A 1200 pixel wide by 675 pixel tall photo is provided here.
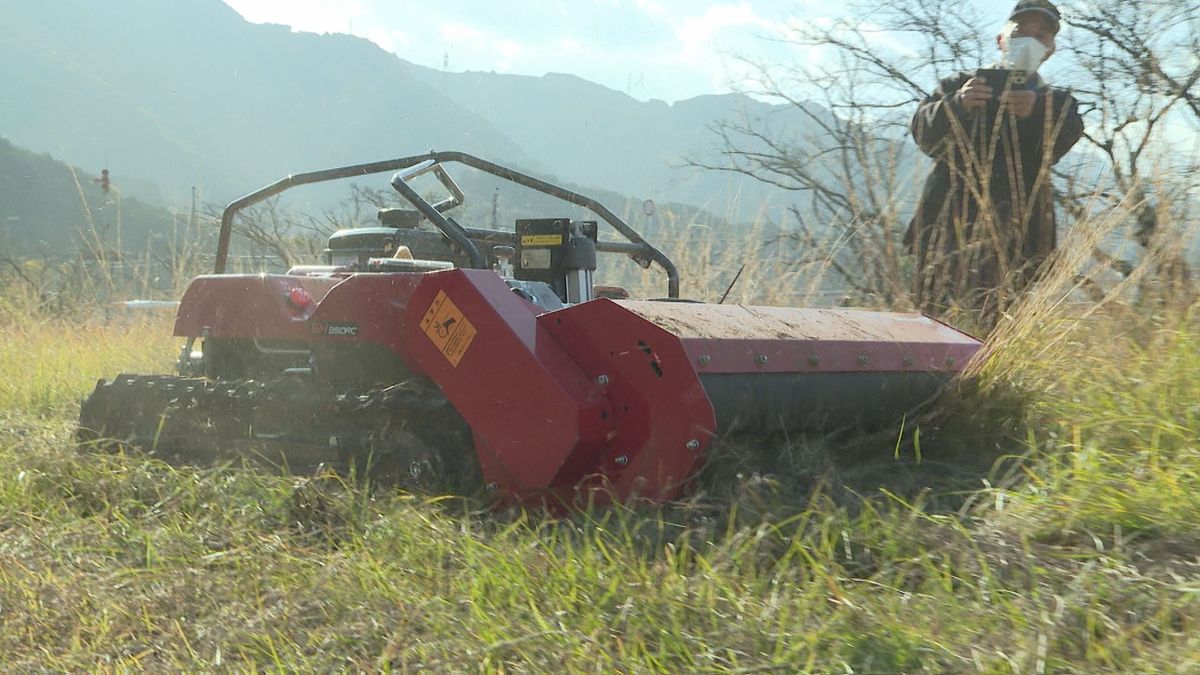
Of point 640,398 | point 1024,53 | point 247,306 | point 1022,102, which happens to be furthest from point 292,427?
point 1024,53

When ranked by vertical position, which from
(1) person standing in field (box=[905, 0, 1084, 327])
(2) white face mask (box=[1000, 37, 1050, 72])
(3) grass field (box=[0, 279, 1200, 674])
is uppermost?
(2) white face mask (box=[1000, 37, 1050, 72])

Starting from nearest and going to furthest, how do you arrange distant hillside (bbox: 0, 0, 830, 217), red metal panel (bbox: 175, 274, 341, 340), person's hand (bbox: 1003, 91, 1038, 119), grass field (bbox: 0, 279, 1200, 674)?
grass field (bbox: 0, 279, 1200, 674) < red metal panel (bbox: 175, 274, 341, 340) < person's hand (bbox: 1003, 91, 1038, 119) < distant hillside (bbox: 0, 0, 830, 217)

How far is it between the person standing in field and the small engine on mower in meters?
0.78

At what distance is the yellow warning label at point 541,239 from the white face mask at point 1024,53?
2174 millimetres

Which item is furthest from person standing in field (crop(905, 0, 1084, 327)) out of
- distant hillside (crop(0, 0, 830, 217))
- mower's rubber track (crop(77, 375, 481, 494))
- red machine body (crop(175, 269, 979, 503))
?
distant hillside (crop(0, 0, 830, 217))

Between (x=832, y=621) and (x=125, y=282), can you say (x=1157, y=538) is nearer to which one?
(x=832, y=621)

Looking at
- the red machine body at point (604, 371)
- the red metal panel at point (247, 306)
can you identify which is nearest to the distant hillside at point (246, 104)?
the red metal panel at point (247, 306)

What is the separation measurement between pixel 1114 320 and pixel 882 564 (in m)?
1.88

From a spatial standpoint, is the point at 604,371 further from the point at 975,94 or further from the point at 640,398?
the point at 975,94

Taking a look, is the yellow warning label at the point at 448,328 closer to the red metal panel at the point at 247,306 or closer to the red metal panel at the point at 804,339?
the red metal panel at the point at 804,339

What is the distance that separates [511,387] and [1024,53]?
2.86 m

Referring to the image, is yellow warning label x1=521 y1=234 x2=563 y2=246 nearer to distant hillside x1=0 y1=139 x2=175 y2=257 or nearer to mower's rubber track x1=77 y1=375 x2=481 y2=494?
mower's rubber track x1=77 y1=375 x2=481 y2=494

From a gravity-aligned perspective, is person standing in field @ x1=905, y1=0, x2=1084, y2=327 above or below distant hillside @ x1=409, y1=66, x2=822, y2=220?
below

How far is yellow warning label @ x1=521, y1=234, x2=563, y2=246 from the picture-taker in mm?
3600
